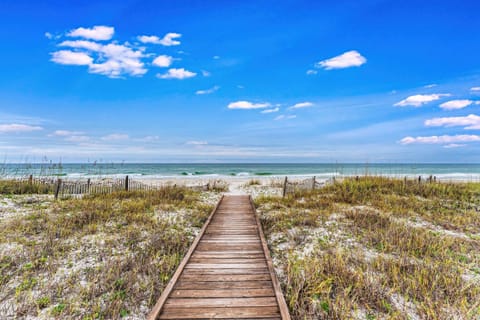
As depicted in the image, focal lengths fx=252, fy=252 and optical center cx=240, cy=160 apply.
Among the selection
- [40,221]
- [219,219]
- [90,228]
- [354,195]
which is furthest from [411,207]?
[40,221]

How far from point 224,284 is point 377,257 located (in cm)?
350

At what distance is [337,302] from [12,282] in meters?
5.53

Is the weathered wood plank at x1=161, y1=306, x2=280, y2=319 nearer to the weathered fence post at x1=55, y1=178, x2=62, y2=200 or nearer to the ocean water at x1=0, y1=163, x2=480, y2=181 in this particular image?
the weathered fence post at x1=55, y1=178, x2=62, y2=200

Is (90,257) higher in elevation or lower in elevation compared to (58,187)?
lower

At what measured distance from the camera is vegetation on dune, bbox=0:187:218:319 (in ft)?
12.9

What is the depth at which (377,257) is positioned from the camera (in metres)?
5.36

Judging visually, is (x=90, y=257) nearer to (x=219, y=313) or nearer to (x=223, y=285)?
(x=223, y=285)

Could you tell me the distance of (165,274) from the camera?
185 inches

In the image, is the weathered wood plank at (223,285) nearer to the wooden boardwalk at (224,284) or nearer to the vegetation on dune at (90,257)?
the wooden boardwalk at (224,284)

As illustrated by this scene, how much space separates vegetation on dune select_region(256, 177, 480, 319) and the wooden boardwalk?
0.45m

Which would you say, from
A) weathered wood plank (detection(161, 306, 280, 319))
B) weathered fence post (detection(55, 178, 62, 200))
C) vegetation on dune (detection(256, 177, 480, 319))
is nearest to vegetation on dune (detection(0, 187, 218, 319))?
weathered wood plank (detection(161, 306, 280, 319))

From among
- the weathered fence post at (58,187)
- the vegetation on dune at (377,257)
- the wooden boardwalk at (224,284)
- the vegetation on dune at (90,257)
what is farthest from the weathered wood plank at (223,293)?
the weathered fence post at (58,187)

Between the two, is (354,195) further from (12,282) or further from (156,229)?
(12,282)

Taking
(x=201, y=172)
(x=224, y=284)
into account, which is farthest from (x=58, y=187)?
(x=201, y=172)
